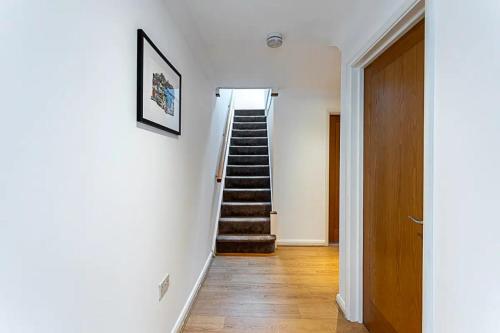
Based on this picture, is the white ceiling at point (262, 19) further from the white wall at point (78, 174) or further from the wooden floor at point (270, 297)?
the wooden floor at point (270, 297)

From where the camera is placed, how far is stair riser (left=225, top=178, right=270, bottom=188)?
4703mm

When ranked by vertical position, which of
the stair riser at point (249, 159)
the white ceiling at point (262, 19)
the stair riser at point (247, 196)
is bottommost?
the stair riser at point (247, 196)

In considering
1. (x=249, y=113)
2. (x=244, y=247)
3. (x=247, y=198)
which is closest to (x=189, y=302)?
(x=244, y=247)

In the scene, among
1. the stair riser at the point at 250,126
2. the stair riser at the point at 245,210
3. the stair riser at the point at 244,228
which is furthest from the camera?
the stair riser at the point at 250,126

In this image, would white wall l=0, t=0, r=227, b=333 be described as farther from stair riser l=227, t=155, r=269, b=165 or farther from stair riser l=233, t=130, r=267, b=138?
stair riser l=233, t=130, r=267, b=138

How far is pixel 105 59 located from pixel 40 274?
2.36 ft

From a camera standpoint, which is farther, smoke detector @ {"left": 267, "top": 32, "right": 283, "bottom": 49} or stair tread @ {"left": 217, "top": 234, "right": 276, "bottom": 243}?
stair tread @ {"left": 217, "top": 234, "right": 276, "bottom": 243}

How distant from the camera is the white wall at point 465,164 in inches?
33.9

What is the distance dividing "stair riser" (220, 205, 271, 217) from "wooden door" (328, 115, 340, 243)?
92 cm

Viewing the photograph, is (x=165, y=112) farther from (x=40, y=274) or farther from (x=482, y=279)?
(x=482, y=279)

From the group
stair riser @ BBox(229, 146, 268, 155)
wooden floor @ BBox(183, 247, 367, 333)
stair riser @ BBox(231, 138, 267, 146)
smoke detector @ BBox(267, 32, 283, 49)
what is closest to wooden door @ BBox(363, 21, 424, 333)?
wooden floor @ BBox(183, 247, 367, 333)

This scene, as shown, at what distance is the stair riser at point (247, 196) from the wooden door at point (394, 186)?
8.13ft

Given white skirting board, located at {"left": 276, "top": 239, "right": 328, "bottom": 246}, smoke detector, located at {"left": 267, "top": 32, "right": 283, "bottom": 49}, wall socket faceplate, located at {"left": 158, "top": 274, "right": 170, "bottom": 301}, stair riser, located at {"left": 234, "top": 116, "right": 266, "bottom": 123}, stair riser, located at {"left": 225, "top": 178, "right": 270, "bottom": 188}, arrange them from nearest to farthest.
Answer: wall socket faceplate, located at {"left": 158, "top": 274, "right": 170, "bottom": 301}, smoke detector, located at {"left": 267, "top": 32, "right": 283, "bottom": 49}, white skirting board, located at {"left": 276, "top": 239, "right": 328, "bottom": 246}, stair riser, located at {"left": 225, "top": 178, "right": 270, "bottom": 188}, stair riser, located at {"left": 234, "top": 116, "right": 266, "bottom": 123}

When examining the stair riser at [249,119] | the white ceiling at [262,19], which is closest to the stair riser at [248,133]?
the stair riser at [249,119]
